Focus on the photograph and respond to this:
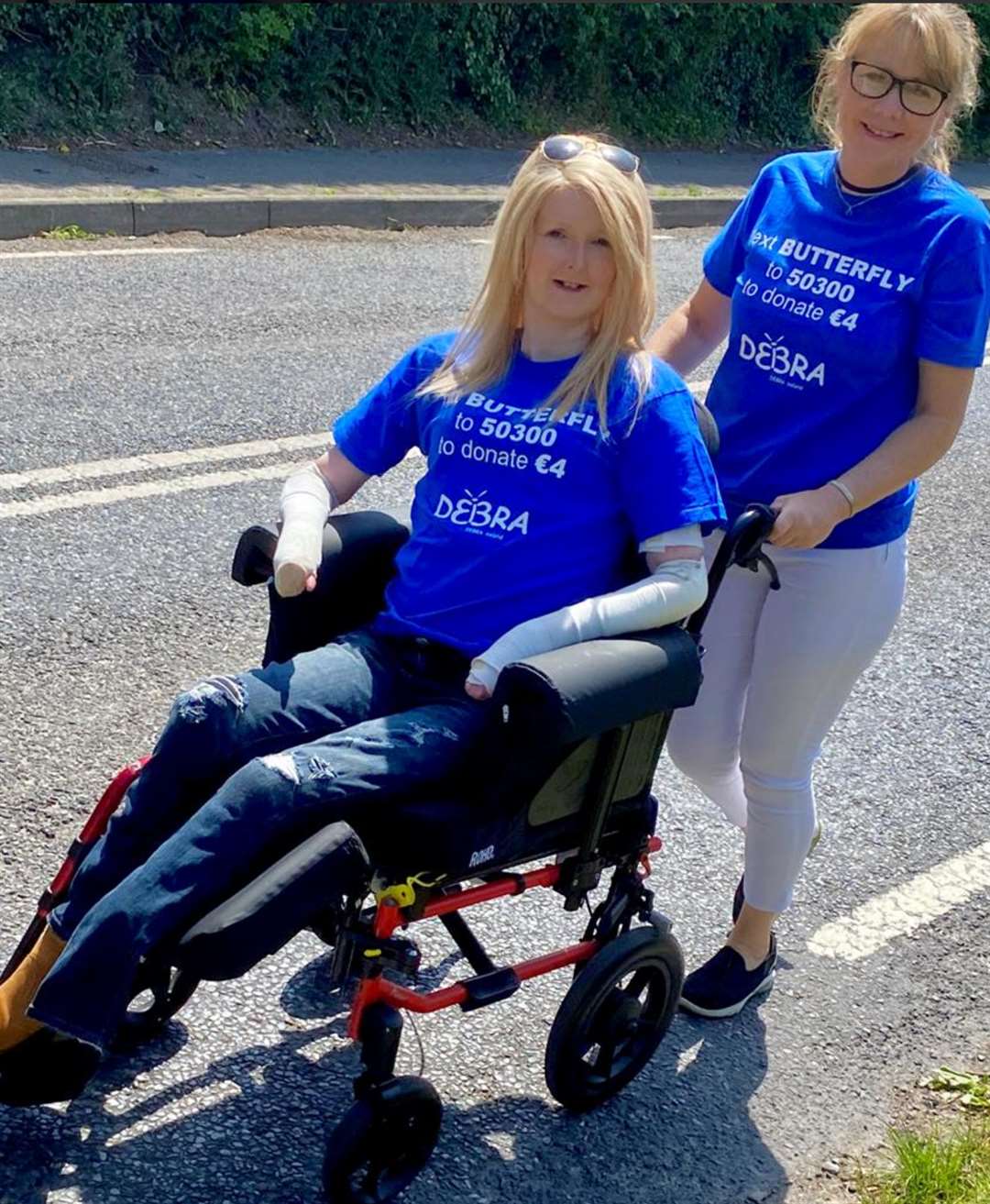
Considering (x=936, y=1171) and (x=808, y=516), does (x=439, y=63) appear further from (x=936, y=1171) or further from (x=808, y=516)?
(x=936, y=1171)

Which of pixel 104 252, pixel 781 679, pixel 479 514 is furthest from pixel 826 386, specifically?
pixel 104 252

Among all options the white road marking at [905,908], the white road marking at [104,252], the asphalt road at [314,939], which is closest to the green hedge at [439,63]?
the white road marking at [104,252]

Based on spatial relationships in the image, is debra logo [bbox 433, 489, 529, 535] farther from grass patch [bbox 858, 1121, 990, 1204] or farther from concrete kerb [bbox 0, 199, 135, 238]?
concrete kerb [bbox 0, 199, 135, 238]

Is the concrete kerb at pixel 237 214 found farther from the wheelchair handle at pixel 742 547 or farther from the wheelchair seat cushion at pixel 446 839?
the wheelchair seat cushion at pixel 446 839

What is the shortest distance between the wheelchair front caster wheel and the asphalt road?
11 centimetres

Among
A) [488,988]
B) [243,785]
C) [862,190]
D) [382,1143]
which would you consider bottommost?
[382,1143]

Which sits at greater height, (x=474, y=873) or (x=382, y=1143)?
(x=474, y=873)

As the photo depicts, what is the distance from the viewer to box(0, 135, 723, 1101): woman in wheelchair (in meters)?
2.77

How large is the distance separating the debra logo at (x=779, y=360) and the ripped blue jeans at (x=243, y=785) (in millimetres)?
859

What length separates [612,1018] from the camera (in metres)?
3.20

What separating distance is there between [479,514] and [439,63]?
1275 cm

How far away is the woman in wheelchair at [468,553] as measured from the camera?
2.77 metres

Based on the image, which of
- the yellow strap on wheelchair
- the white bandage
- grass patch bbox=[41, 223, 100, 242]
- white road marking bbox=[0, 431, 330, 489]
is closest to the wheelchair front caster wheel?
the yellow strap on wheelchair

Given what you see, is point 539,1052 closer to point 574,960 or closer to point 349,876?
point 574,960
